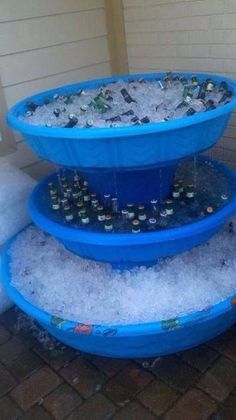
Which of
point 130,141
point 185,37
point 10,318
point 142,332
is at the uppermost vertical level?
point 185,37

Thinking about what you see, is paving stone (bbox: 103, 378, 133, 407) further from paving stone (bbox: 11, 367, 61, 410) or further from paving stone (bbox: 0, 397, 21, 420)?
paving stone (bbox: 0, 397, 21, 420)

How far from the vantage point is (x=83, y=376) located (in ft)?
5.87

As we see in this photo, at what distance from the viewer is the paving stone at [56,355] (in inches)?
73.7

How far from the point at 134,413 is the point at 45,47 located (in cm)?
186

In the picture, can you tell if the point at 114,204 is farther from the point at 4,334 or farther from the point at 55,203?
the point at 4,334

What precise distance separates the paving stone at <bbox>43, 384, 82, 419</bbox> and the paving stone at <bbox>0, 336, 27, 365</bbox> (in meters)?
0.30

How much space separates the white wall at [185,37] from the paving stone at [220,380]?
1124mm

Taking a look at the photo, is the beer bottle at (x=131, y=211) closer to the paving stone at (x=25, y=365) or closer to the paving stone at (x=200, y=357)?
the paving stone at (x=200, y=357)

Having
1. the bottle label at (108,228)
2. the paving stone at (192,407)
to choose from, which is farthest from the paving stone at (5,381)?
the bottle label at (108,228)

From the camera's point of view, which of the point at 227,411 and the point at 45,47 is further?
the point at 45,47

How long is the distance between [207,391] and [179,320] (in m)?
0.33

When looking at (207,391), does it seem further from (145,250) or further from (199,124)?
(199,124)

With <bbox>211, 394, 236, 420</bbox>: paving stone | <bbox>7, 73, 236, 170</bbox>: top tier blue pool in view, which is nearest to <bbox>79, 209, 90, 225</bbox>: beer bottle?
<bbox>7, 73, 236, 170</bbox>: top tier blue pool

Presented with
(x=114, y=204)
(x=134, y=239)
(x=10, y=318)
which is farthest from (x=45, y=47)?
(x=10, y=318)
